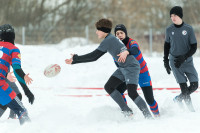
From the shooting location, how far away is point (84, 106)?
7.01 metres

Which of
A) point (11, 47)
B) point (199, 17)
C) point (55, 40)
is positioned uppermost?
point (11, 47)

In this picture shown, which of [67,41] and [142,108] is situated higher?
[142,108]

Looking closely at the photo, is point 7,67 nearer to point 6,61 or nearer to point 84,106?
point 6,61

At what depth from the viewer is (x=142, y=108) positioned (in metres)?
4.99

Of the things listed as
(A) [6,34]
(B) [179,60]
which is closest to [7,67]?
(A) [6,34]

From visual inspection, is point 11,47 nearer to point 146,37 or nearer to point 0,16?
point 146,37

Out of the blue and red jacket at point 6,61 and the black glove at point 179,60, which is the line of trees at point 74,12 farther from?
the blue and red jacket at point 6,61

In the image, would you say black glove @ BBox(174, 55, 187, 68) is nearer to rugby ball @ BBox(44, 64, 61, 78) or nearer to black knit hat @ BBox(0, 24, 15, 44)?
rugby ball @ BBox(44, 64, 61, 78)

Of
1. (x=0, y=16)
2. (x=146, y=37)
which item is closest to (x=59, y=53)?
(x=146, y=37)

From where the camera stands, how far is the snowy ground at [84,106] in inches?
169

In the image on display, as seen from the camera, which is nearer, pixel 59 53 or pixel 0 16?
pixel 59 53

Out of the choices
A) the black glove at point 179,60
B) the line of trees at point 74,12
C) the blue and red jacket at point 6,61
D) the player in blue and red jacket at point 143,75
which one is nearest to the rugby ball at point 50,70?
the blue and red jacket at point 6,61

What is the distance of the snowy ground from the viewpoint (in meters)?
4.29

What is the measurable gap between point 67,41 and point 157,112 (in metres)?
12.1
